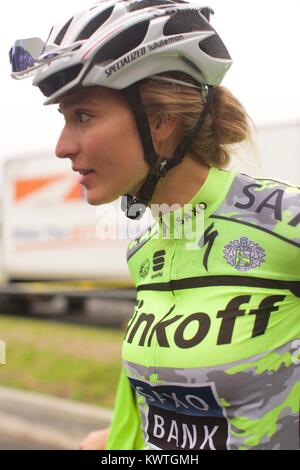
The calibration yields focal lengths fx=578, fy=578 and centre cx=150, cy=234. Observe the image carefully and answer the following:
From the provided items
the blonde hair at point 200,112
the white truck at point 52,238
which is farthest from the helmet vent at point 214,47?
the white truck at point 52,238

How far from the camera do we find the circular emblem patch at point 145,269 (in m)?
1.94

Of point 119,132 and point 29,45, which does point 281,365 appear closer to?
point 119,132

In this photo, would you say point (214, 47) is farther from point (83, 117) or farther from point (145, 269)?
point (145, 269)

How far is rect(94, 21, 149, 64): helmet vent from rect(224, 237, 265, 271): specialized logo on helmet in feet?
2.12

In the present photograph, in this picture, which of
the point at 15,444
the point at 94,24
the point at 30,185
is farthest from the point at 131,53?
the point at 30,185

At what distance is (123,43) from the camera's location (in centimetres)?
171

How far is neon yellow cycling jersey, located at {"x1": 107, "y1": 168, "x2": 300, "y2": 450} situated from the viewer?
1568mm

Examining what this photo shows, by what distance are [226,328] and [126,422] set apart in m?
0.63

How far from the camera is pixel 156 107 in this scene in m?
1.73

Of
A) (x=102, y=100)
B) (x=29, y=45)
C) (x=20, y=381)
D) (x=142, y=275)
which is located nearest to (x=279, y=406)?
(x=142, y=275)

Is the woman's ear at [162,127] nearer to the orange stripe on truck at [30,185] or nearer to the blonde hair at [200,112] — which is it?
the blonde hair at [200,112]

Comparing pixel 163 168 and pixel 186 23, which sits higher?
pixel 186 23

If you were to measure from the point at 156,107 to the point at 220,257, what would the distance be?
49 cm

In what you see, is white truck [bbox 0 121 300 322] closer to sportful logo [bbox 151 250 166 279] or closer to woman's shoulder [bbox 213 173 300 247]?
sportful logo [bbox 151 250 166 279]
